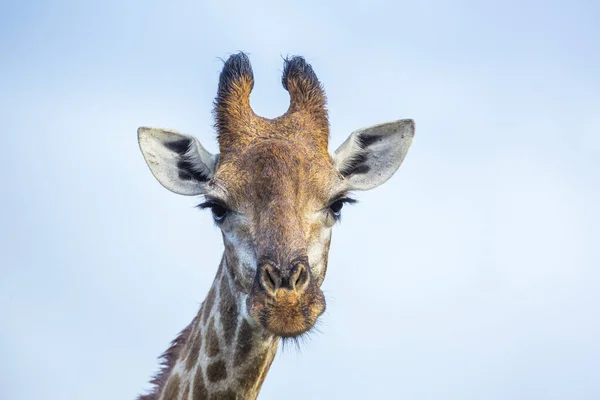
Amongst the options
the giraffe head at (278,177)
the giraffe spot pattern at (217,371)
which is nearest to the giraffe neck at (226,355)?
the giraffe spot pattern at (217,371)

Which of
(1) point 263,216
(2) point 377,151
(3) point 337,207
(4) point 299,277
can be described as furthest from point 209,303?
(2) point 377,151

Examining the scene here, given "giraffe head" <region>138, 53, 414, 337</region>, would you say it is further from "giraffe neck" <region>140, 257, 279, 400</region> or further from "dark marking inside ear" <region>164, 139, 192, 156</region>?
"giraffe neck" <region>140, 257, 279, 400</region>

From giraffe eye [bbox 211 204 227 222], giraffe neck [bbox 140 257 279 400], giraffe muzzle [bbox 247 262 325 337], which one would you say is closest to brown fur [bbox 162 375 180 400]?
giraffe neck [bbox 140 257 279 400]

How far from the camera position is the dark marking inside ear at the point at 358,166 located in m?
12.3

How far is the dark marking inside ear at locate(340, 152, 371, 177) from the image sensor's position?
12.3m

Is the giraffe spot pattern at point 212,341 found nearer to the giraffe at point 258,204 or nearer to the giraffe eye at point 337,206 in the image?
the giraffe at point 258,204

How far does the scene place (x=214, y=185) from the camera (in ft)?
37.2

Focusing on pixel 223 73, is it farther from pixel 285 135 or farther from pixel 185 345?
pixel 185 345

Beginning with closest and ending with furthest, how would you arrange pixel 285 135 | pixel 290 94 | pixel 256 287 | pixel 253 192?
1. pixel 256 287
2. pixel 253 192
3. pixel 285 135
4. pixel 290 94

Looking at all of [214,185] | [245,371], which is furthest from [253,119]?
[245,371]

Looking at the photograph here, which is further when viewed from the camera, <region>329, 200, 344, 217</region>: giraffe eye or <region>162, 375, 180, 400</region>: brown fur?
<region>162, 375, 180, 400</region>: brown fur

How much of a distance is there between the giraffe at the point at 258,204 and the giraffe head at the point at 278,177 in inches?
0.5

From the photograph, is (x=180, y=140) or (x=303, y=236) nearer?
(x=303, y=236)

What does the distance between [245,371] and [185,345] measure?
155cm
